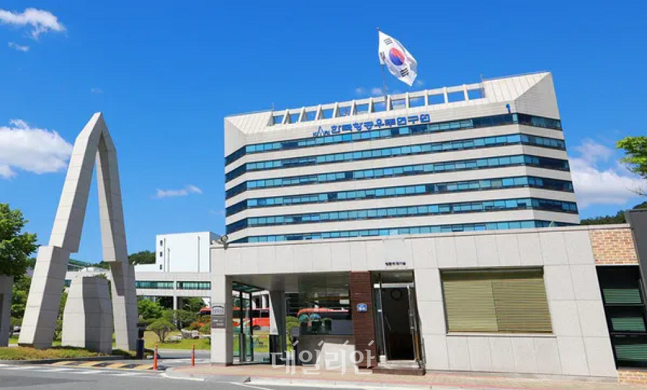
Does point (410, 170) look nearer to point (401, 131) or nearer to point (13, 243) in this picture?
point (401, 131)

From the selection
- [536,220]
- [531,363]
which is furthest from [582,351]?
[536,220]

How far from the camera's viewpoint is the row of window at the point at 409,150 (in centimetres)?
7475

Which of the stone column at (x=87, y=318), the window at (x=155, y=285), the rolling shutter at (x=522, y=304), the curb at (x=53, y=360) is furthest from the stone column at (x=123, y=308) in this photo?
the window at (x=155, y=285)

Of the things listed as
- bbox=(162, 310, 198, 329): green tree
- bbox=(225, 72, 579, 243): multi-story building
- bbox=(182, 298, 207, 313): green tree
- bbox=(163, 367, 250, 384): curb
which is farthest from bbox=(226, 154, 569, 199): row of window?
bbox=(163, 367, 250, 384): curb

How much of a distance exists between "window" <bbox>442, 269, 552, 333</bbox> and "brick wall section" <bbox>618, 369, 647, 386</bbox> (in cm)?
242

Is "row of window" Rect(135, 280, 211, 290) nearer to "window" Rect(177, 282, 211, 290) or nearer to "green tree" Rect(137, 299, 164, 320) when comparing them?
"window" Rect(177, 282, 211, 290)

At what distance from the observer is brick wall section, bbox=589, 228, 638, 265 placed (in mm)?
15961

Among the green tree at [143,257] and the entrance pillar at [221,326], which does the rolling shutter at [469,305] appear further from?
the green tree at [143,257]

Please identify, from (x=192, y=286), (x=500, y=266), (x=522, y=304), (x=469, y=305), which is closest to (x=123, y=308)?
(x=469, y=305)

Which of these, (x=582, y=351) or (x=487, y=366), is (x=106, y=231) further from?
(x=582, y=351)

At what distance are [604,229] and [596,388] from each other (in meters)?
5.53

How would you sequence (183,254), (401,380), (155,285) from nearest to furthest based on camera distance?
(401,380) < (155,285) < (183,254)

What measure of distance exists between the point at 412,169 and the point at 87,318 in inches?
2311

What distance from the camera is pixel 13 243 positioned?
32562 millimetres
